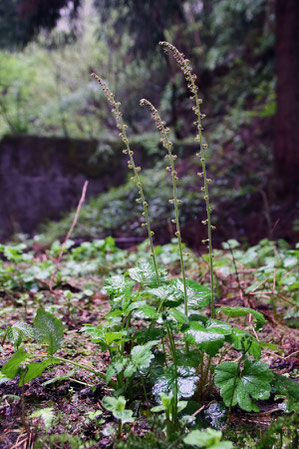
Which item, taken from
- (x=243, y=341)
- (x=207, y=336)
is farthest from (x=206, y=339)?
(x=243, y=341)

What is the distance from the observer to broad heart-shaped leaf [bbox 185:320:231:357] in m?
0.99

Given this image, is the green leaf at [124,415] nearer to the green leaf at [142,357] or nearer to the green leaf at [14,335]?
the green leaf at [142,357]

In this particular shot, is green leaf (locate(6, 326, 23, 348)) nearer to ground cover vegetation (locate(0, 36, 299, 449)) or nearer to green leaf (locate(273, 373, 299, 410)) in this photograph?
ground cover vegetation (locate(0, 36, 299, 449))

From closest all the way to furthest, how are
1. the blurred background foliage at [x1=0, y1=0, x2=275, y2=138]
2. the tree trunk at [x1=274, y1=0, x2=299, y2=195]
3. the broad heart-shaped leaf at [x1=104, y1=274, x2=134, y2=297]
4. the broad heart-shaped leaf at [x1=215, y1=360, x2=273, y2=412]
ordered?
1. the broad heart-shaped leaf at [x1=215, y1=360, x2=273, y2=412]
2. the broad heart-shaped leaf at [x1=104, y1=274, x2=134, y2=297]
3. the tree trunk at [x1=274, y1=0, x2=299, y2=195]
4. the blurred background foliage at [x1=0, y1=0, x2=275, y2=138]

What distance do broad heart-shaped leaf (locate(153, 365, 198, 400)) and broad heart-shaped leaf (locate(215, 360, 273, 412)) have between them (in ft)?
0.29

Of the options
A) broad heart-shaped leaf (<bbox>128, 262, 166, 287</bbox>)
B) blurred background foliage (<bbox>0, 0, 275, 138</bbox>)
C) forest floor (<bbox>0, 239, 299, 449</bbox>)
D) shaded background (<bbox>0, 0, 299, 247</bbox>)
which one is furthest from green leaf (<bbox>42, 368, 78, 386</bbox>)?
blurred background foliage (<bbox>0, 0, 275, 138</bbox>)

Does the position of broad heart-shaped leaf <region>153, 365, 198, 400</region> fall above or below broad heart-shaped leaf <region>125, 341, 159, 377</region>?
below

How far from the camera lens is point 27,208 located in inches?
304

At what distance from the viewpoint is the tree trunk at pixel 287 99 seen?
5207mm

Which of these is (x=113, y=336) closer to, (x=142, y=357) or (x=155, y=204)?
(x=142, y=357)

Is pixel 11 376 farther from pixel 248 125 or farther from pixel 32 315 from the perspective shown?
pixel 248 125

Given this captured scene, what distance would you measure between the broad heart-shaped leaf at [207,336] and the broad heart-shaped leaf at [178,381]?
0.37 feet

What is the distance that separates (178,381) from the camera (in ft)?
3.46

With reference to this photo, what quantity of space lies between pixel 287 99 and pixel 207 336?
5.32 meters
